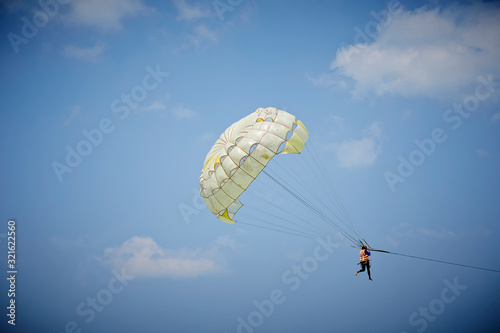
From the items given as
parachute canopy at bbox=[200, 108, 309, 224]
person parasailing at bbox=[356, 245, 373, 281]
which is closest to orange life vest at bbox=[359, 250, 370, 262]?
person parasailing at bbox=[356, 245, 373, 281]

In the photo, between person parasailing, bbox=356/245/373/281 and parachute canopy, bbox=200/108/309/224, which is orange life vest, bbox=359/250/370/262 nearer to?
person parasailing, bbox=356/245/373/281

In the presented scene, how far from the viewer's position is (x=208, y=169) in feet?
54.6

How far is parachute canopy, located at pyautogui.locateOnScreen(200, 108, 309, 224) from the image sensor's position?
595 inches

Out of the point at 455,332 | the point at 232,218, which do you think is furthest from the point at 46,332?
the point at 455,332

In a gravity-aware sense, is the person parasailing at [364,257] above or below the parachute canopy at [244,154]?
below

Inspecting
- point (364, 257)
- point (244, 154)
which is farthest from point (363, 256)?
point (244, 154)

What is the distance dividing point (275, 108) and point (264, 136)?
108 inches

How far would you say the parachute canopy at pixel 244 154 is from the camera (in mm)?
15117

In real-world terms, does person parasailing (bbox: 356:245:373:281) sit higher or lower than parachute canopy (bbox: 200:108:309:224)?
lower

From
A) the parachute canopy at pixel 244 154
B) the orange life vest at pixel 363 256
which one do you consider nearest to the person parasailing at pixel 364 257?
the orange life vest at pixel 363 256

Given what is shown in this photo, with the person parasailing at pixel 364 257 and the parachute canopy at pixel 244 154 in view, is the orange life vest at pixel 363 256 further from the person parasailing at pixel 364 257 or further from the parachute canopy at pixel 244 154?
the parachute canopy at pixel 244 154

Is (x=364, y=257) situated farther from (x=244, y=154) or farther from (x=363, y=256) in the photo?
(x=244, y=154)

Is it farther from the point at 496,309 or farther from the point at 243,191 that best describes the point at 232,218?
the point at 496,309

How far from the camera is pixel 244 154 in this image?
15031mm
